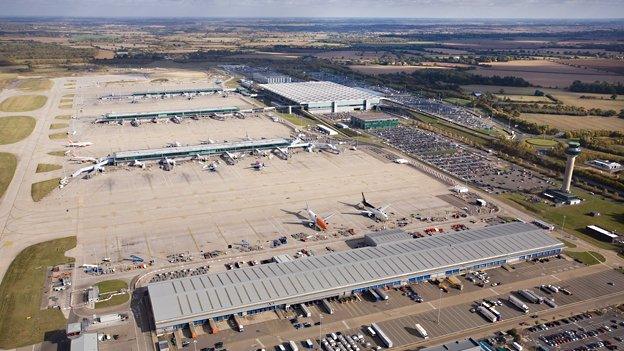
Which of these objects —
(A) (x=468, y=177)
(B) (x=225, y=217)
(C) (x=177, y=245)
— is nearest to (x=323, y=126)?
(A) (x=468, y=177)

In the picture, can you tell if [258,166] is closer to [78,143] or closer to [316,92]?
[78,143]

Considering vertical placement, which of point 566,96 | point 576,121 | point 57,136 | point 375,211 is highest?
point 566,96

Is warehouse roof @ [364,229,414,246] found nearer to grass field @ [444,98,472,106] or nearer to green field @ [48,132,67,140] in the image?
green field @ [48,132,67,140]

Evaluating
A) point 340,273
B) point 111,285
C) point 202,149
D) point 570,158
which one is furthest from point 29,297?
point 570,158

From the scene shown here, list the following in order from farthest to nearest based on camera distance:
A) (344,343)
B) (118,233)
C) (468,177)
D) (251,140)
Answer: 1. (251,140)
2. (468,177)
3. (118,233)
4. (344,343)

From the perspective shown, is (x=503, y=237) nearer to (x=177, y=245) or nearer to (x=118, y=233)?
(x=177, y=245)
